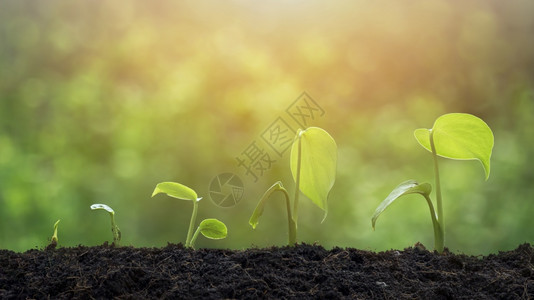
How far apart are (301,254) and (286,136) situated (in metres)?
0.76

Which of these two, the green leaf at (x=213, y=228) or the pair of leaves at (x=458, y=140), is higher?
the pair of leaves at (x=458, y=140)

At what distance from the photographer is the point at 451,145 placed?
1120 millimetres

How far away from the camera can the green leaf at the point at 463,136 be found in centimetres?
108

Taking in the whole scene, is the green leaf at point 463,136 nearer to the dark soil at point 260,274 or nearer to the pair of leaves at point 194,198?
the dark soil at point 260,274

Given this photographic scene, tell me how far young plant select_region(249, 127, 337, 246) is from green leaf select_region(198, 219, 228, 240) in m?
0.10

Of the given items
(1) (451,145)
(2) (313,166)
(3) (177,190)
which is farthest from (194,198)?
(1) (451,145)

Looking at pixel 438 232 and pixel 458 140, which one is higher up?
pixel 458 140

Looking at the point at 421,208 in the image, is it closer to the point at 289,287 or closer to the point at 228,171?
the point at 228,171

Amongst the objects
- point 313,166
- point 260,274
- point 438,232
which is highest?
point 313,166

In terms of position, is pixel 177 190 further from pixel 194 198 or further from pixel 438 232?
pixel 438 232

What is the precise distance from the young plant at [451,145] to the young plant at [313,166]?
0.42 feet

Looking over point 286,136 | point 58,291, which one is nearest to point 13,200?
point 286,136

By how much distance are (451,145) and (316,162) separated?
0.31 m

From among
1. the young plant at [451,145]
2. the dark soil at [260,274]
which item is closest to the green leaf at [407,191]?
the young plant at [451,145]
